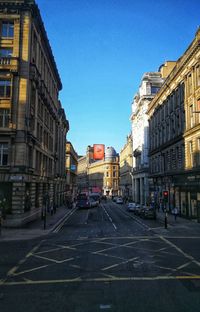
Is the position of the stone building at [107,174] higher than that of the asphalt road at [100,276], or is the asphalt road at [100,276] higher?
the stone building at [107,174]

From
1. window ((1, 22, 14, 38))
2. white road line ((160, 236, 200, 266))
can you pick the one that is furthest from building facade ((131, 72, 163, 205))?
white road line ((160, 236, 200, 266))

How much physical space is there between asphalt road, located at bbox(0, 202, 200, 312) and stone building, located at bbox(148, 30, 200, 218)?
15.9 meters

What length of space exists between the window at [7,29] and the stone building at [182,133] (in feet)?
70.6

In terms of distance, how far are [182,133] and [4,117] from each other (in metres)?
23.0

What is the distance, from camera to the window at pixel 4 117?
30812 millimetres

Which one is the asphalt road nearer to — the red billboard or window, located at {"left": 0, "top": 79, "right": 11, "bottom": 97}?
window, located at {"left": 0, "top": 79, "right": 11, "bottom": 97}

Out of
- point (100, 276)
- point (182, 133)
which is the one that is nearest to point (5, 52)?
point (182, 133)

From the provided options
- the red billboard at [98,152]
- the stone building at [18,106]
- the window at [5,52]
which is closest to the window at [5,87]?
the stone building at [18,106]

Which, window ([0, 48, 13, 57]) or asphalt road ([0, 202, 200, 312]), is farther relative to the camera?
window ([0, 48, 13, 57])

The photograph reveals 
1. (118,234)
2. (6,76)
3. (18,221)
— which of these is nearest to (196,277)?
(118,234)

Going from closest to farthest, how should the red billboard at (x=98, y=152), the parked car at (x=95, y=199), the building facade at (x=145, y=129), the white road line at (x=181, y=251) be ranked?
1. the white road line at (x=181, y=251)
2. the building facade at (x=145, y=129)
3. the parked car at (x=95, y=199)
4. the red billboard at (x=98, y=152)

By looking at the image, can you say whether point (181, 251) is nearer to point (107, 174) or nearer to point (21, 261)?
point (21, 261)

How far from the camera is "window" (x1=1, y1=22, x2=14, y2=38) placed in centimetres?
3266

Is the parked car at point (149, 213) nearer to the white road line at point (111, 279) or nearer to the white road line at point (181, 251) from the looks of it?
the white road line at point (181, 251)
